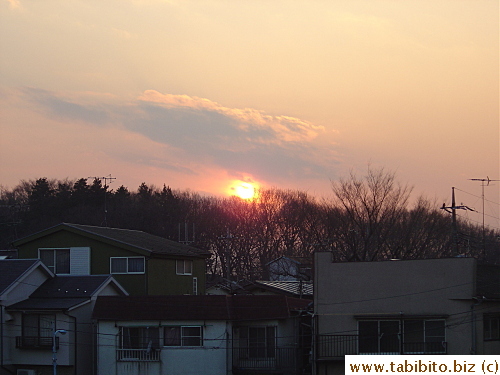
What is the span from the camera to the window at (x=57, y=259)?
36.7 meters

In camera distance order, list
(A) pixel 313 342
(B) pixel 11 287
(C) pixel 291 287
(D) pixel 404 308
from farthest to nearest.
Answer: (C) pixel 291 287 → (B) pixel 11 287 → (A) pixel 313 342 → (D) pixel 404 308

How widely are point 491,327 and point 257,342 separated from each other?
10.2 metres

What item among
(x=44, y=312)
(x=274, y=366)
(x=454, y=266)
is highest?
(x=454, y=266)

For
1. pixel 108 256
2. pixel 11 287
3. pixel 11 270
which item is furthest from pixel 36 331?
pixel 108 256

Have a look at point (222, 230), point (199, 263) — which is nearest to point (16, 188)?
point (222, 230)

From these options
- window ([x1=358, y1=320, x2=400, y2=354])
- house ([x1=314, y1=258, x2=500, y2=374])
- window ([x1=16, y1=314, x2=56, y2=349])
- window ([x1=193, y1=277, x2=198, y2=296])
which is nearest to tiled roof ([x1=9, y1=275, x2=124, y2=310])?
window ([x1=16, y1=314, x2=56, y2=349])

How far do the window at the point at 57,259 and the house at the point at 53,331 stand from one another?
16.1ft

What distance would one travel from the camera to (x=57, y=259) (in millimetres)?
36812

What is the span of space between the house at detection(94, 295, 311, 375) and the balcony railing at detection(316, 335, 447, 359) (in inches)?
46.3

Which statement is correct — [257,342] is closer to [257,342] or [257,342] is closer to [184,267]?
[257,342]

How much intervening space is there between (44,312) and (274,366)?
11167 millimetres

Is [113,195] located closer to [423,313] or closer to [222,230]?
[222,230]

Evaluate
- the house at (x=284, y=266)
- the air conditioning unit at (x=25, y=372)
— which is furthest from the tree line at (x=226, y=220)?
the air conditioning unit at (x=25, y=372)

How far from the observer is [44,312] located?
30.4 meters
